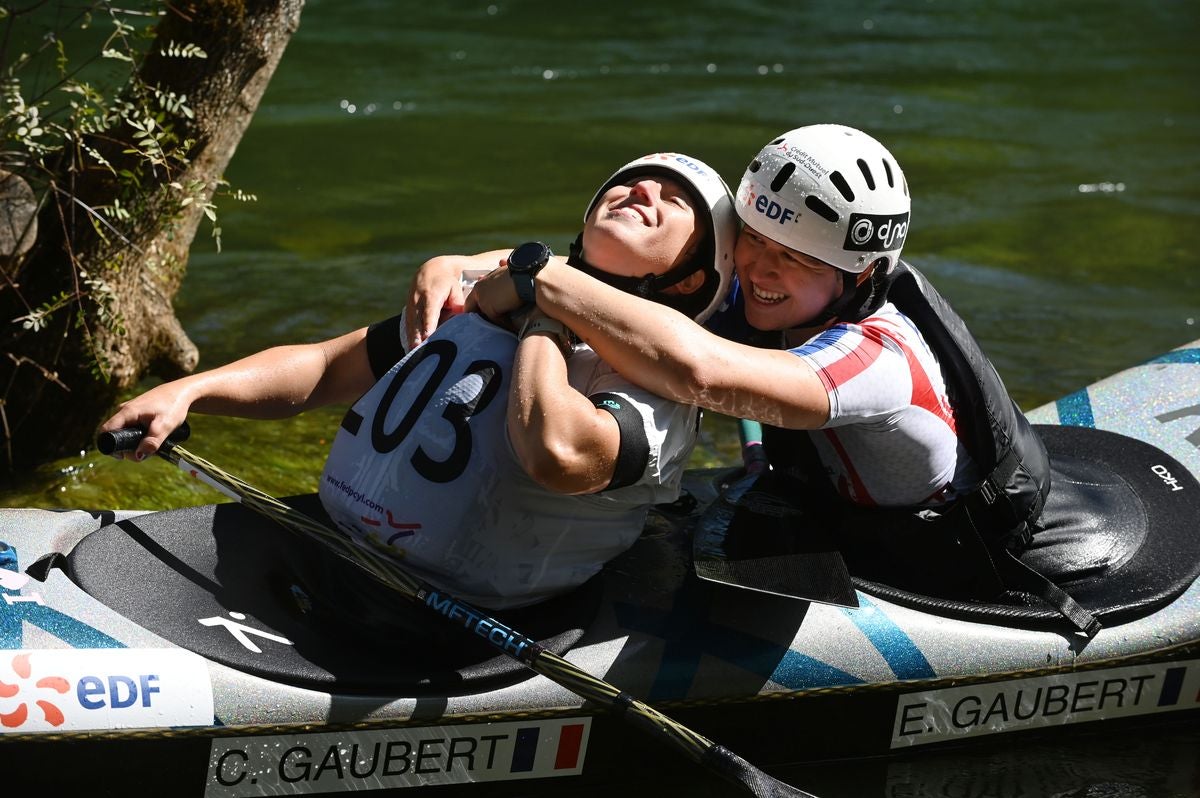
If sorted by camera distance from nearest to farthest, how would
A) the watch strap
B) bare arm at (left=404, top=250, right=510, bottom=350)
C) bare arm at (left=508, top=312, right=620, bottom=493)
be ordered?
1. bare arm at (left=508, top=312, right=620, bottom=493)
2. the watch strap
3. bare arm at (left=404, top=250, right=510, bottom=350)

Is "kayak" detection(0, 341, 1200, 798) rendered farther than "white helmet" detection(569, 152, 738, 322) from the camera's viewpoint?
No

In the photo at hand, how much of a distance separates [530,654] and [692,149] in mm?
8859

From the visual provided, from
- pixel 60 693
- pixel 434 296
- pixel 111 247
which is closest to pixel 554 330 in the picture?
pixel 434 296

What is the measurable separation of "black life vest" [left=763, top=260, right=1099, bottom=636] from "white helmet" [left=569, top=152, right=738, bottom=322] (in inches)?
16.3

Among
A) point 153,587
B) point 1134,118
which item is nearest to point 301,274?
point 153,587

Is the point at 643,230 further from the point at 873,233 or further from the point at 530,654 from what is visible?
the point at 530,654

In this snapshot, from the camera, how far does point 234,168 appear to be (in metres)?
10.8

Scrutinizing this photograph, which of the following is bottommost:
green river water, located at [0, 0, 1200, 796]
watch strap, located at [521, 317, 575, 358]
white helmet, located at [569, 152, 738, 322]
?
green river water, located at [0, 0, 1200, 796]

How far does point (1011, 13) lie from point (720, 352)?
17.1 meters

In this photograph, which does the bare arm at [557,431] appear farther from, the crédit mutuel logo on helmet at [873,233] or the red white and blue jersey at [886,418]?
the crédit mutuel logo on helmet at [873,233]

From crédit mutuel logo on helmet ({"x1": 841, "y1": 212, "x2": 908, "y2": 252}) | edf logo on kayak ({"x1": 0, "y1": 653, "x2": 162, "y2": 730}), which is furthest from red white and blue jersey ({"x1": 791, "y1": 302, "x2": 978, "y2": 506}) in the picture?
edf logo on kayak ({"x1": 0, "y1": 653, "x2": 162, "y2": 730})

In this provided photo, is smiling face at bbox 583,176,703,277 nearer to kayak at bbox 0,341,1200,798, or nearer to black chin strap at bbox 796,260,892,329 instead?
black chin strap at bbox 796,260,892,329

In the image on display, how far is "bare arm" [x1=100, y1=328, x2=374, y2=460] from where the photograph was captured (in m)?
3.57

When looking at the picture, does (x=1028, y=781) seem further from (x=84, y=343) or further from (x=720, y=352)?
(x=84, y=343)
